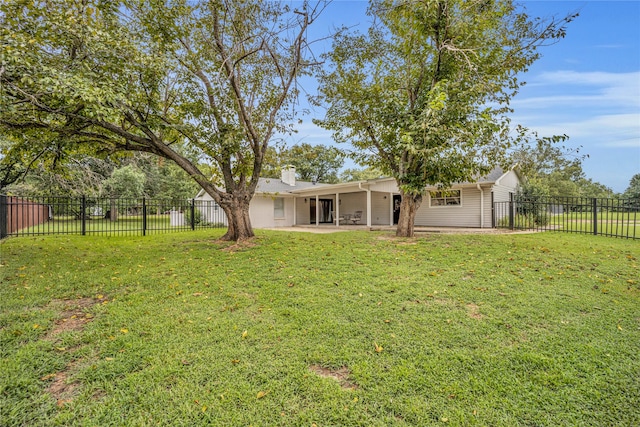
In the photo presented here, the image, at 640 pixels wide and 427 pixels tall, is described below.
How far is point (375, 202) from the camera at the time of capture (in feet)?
63.2

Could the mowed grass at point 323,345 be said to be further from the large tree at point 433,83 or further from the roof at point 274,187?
the roof at point 274,187

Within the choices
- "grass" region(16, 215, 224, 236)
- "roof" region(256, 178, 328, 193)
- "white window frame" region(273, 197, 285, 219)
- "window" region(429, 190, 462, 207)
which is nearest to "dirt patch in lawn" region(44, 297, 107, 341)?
"grass" region(16, 215, 224, 236)

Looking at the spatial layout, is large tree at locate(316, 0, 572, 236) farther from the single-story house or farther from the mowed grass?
the single-story house

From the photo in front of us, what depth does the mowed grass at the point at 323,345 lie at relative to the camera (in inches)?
84.1

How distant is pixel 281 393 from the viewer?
230 centimetres

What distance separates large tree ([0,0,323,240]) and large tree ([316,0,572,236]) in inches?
82.1

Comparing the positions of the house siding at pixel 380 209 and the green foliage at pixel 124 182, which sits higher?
the green foliage at pixel 124 182

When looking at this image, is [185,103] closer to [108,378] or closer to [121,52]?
[121,52]

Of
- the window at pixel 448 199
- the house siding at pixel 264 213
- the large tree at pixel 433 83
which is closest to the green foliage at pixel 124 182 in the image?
the house siding at pixel 264 213

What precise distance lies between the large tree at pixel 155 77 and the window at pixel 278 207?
8016 millimetres

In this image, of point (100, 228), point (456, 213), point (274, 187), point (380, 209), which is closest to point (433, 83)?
point (456, 213)

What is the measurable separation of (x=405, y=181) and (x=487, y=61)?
4014mm

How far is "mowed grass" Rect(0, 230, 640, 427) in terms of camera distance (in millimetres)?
2137

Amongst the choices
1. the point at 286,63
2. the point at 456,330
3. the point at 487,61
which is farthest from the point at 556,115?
the point at 456,330
